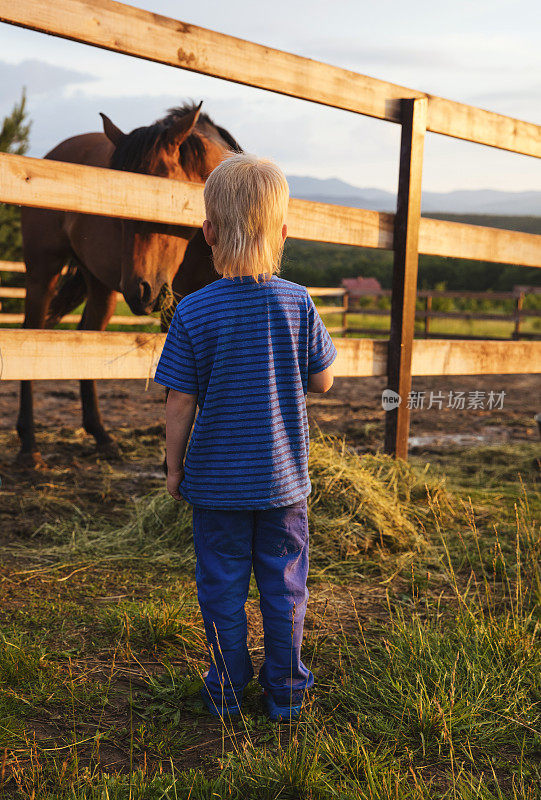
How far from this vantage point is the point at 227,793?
4.76 ft

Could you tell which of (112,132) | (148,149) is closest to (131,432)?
(112,132)

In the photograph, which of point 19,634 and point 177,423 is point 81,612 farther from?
point 177,423

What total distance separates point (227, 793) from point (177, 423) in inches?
34.7

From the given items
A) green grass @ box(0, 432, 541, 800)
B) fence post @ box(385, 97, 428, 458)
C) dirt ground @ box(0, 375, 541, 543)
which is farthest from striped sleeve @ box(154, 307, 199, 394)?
fence post @ box(385, 97, 428, 458)

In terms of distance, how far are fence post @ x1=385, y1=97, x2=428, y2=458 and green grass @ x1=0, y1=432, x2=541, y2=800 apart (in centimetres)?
67

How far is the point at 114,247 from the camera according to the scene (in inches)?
172

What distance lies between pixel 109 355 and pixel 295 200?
48.4 inches

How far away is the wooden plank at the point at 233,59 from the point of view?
2670 mm

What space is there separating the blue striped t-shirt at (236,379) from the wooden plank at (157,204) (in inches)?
51.2

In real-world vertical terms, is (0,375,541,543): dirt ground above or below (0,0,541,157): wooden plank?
below

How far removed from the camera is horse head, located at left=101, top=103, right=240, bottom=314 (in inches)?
135

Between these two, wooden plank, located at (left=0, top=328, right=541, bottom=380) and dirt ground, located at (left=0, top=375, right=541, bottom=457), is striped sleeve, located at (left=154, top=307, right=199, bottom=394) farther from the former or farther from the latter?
dirt ground, located at (left=0, top=375, right=541, bottom=457)

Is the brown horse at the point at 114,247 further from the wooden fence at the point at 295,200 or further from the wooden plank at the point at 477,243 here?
the wooden plank at the point at 477,243

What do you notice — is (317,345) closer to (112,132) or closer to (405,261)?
(405,261)
